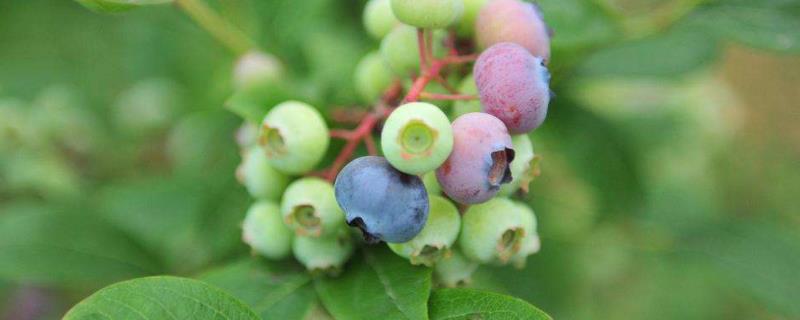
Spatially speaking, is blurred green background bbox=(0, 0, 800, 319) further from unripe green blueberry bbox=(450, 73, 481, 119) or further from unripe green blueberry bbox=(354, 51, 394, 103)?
unripe green blueberry bbox=(450, 73, 481, 119)

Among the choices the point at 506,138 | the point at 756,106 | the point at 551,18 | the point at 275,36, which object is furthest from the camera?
the point at 756,106

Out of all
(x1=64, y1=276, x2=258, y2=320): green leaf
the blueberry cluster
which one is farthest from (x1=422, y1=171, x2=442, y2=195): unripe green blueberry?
(x1=64, y1=276, x2=258, y2=320): green leaf

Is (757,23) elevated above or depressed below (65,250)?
above

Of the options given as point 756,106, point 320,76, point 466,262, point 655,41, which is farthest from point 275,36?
point 756,106

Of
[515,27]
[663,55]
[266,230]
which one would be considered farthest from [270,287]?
[663,55]

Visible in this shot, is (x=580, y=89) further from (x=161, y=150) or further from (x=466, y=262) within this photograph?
(x=161, y=150)

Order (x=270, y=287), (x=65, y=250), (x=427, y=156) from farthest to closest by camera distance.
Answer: (x=65, y=250) → (x=270, y=287) → (x=427, y=156)

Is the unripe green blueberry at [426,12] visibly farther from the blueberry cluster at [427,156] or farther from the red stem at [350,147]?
the red stem at [350,147]

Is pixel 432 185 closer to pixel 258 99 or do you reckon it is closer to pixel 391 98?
pixel 391 98
